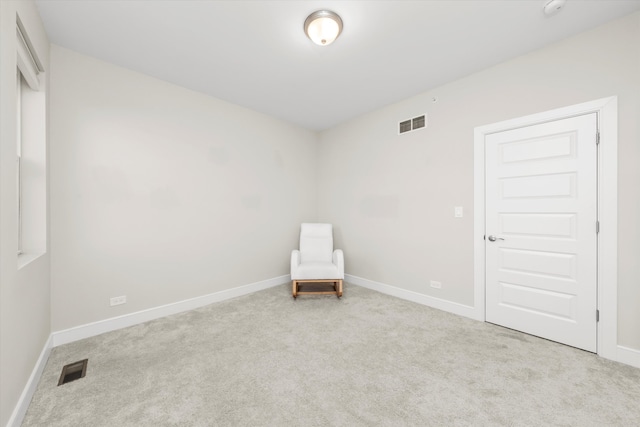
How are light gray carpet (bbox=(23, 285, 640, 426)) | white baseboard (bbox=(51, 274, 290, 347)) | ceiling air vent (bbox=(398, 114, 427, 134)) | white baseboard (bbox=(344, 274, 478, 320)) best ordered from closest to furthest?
light gray carpet (bbox=(23, 285, 640, 426)) → white baseboard (bbox=(51, 274, 290, 347)) → white baseboard (bbox=(344, 274, 478, 320)) → ceiling air vent (bbox=(398, 114, 427, 134))

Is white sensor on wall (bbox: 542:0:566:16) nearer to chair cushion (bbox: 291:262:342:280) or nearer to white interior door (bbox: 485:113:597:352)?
white interior door (bbox: 485:113:597:352)

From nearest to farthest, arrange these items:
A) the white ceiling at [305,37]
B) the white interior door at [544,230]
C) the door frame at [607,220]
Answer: the white ceiling at [305,37], the door frame at [607,220], the white interior door at [544,230]

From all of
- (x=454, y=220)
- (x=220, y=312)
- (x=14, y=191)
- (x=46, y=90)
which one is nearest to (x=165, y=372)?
(x=220, y=312)

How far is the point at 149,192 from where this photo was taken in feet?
8.80

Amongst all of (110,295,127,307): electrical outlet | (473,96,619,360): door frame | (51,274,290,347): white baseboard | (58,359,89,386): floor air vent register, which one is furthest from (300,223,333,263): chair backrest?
(473,96,619,360): door frame

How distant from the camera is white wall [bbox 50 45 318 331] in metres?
2.24

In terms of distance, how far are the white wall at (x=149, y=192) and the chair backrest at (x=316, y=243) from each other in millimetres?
437

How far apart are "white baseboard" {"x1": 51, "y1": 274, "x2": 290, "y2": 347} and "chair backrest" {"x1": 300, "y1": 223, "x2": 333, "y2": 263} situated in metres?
0.78

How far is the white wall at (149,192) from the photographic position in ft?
7.35

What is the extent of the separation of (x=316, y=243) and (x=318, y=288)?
2.24ft

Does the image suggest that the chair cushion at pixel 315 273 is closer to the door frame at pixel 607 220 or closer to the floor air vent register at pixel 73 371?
the floor air vent register at pixel 73 371

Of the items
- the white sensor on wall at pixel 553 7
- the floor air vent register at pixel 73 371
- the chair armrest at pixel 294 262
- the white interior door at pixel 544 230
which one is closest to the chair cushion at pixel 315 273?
the chair armrest at pixel 294 262

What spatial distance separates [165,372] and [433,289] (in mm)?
2828

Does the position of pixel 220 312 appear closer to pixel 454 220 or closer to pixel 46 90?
pixel 46 90
